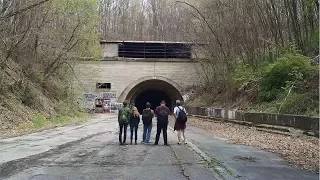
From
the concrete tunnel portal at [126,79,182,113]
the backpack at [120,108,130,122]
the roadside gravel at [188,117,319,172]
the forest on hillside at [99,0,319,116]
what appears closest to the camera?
the roadside gravel at [188,117,319,172]

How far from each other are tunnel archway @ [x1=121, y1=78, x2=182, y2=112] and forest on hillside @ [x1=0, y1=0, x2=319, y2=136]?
28.1 feet

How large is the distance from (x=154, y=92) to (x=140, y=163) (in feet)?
185

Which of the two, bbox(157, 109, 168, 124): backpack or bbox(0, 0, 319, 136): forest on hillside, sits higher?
bbox(0, 0, 319, 136): forest on hillside

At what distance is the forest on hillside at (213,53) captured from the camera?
21641 mm

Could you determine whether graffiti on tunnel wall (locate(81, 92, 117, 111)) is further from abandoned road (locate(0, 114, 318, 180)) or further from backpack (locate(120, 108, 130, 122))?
abandoned road (locate(0, 114, 318, 180))

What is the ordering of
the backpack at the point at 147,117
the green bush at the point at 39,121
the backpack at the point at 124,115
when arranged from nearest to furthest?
the backpack at the point at 124,115, the backpack at the point at 147,117, the green bush at the point at 39,121

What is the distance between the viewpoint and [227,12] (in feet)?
110

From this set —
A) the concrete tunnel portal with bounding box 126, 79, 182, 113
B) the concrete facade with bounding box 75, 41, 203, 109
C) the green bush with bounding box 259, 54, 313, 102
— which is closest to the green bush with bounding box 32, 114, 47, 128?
the green bush with bounding box 259, 54, 313, 102

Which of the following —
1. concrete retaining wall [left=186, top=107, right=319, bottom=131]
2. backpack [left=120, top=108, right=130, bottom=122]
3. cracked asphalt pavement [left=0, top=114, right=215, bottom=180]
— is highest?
backpack [left=120, top=108, right=130, bottom=122]

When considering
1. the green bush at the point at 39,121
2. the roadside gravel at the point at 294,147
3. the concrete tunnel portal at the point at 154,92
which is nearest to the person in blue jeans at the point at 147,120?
the roadside gravel at the point at 294,147

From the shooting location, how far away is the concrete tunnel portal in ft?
178

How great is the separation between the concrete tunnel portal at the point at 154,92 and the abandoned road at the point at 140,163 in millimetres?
33689

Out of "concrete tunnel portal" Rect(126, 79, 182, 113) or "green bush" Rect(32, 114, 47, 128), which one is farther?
"concrete tunnel portal" Rect(126, 79, 182, 113)

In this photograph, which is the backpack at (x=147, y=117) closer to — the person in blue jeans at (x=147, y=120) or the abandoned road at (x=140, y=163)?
the person in blue jeans at (x=147, y=120)
